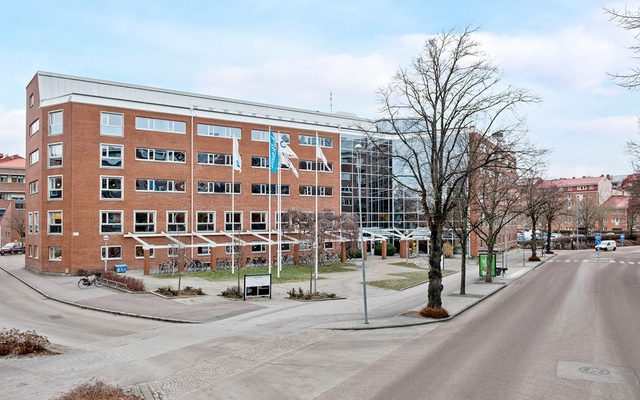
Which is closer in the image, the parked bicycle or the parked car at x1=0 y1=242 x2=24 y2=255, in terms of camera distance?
the parked bicycle

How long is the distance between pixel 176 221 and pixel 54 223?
9375mm

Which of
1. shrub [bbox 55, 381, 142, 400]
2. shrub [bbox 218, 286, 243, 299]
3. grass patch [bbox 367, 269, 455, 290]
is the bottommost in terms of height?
grass patch [bbox 367, 269, 455, 290]

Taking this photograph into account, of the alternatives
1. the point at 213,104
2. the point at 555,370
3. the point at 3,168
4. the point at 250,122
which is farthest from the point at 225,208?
the point at 3,168

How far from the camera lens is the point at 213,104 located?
5181cm

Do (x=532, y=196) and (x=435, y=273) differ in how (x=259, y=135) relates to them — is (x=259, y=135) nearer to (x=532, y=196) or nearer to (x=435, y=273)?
(x=532, y=196)

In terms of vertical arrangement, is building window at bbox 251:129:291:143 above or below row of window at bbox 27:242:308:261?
above

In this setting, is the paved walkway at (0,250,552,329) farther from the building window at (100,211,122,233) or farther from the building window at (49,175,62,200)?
the building window at (49,175,62,200)

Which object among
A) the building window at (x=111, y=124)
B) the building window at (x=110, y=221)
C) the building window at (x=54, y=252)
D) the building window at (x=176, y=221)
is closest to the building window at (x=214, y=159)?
the building window at (x=176, y=221)

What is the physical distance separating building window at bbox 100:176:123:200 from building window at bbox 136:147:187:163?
8.55 ft

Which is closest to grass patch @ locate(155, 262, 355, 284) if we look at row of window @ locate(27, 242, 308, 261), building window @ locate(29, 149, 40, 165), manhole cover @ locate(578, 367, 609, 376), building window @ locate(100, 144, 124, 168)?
A: row of window @ locate(27, 242, 308, 261)

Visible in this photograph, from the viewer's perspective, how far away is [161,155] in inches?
1677

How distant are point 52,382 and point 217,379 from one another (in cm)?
370

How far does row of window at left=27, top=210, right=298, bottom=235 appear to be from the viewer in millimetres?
39062

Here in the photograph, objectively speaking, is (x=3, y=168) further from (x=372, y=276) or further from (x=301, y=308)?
(x=301, y=308)
